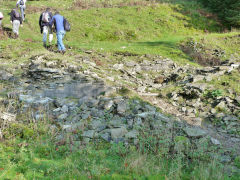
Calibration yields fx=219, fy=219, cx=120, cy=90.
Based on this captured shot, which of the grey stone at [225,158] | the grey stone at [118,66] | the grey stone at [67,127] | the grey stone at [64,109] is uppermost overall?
the grey stone at [118,66]

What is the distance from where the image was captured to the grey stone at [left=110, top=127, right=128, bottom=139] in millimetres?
5758

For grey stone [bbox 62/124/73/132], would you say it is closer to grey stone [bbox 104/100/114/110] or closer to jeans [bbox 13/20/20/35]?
grey stone [bbox 104/100/114/110]

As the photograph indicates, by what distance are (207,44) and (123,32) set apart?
7.45 metres

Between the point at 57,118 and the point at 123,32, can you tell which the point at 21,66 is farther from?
the point at 123,32

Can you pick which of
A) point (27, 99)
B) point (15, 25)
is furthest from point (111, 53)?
point (27, 99)

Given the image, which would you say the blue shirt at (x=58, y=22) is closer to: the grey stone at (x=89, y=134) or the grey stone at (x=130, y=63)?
the grey stone at (x=130, y=63)

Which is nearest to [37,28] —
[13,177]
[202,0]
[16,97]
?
[16,97]

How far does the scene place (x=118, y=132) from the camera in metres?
5.88

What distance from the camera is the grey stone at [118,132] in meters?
5.76

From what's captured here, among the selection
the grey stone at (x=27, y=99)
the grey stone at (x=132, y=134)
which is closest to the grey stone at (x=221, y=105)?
the grey stone at (x=132, y=134)

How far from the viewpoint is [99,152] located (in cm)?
492

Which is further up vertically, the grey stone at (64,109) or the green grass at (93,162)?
the grey stone at (64,109)

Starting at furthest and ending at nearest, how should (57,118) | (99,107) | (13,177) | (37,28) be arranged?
(37,28), (99,107), (57,118), (13,177)

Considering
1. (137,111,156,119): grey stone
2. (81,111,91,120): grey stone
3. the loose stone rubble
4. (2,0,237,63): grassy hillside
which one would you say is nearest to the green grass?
the loose stone rubble
